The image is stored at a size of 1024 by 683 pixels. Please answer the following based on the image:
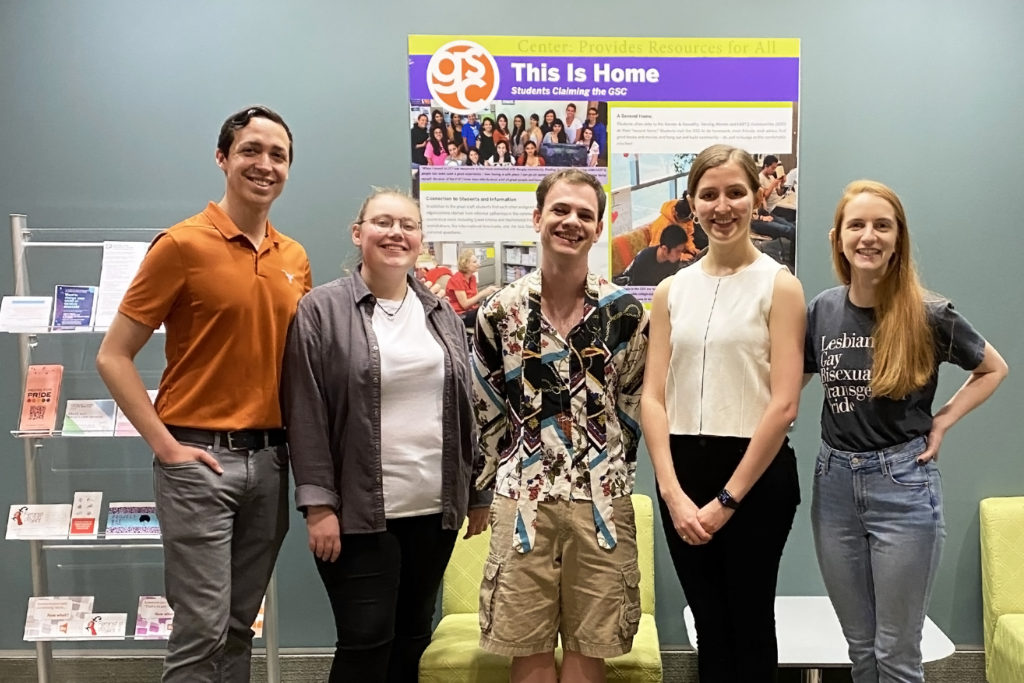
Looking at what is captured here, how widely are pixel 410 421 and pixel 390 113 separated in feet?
4.93

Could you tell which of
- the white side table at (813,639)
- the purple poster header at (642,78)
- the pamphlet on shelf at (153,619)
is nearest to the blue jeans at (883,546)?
the white side table at (813,639)

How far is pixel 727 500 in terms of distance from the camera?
172 cm

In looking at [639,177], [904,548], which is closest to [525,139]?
[639,177]

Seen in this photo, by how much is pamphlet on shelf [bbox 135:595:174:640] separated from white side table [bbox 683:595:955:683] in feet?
6.01

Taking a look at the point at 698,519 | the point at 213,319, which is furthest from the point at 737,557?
the point at 213,319

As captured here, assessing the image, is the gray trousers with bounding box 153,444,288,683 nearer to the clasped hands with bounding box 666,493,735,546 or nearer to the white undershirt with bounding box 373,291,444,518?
the white undershirt with bounding box 373,291,444,518

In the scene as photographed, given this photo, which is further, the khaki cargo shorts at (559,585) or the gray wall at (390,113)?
the gray wall at (390,113)

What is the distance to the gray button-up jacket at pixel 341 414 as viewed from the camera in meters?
1.82

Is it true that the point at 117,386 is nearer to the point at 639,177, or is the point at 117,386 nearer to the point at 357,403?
the point at 357,403

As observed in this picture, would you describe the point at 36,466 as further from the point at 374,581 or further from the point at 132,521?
the point at 374,581

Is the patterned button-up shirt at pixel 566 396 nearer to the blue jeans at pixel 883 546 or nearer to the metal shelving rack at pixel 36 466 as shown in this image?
the blue jeans at pixel 883 546

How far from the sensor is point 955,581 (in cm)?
301

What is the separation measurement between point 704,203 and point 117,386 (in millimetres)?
1473

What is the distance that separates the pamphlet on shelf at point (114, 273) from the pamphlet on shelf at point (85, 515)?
2.11 ft
